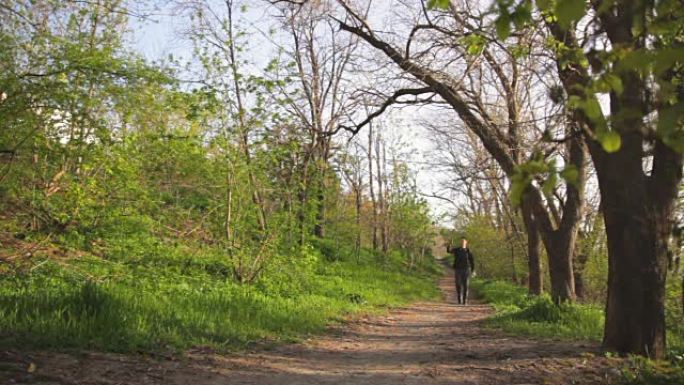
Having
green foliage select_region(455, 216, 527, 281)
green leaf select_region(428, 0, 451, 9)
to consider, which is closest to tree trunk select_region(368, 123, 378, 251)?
green foliage select_region(455, 216, 527, 281)

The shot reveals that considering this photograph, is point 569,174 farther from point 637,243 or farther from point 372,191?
point 372,191

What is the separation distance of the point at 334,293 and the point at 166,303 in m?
6.00

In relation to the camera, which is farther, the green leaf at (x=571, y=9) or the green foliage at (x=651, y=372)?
the green foliage at (x=651, y=372)

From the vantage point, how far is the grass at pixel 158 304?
195 inches

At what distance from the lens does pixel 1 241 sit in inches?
318

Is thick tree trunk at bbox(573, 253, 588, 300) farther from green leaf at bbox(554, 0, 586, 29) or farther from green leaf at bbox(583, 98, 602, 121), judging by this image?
green leaf at bbox(554, 0, 586, 29)

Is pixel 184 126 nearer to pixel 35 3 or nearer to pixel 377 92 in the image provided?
pixel 35 3

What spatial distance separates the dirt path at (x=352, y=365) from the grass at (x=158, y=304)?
40 cm

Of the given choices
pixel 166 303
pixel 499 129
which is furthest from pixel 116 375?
pixel 499 129

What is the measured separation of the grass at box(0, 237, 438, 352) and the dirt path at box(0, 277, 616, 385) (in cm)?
40

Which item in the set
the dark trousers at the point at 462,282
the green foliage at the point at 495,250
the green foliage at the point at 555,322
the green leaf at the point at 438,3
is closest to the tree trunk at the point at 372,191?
the green foliage at the point at 495,250

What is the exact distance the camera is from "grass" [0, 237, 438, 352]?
4.95 m

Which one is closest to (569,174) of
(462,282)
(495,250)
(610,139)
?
(610,139)

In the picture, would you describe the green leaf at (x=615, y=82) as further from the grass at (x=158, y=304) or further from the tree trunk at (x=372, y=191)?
the tree trunk at (x=372, y=191)
